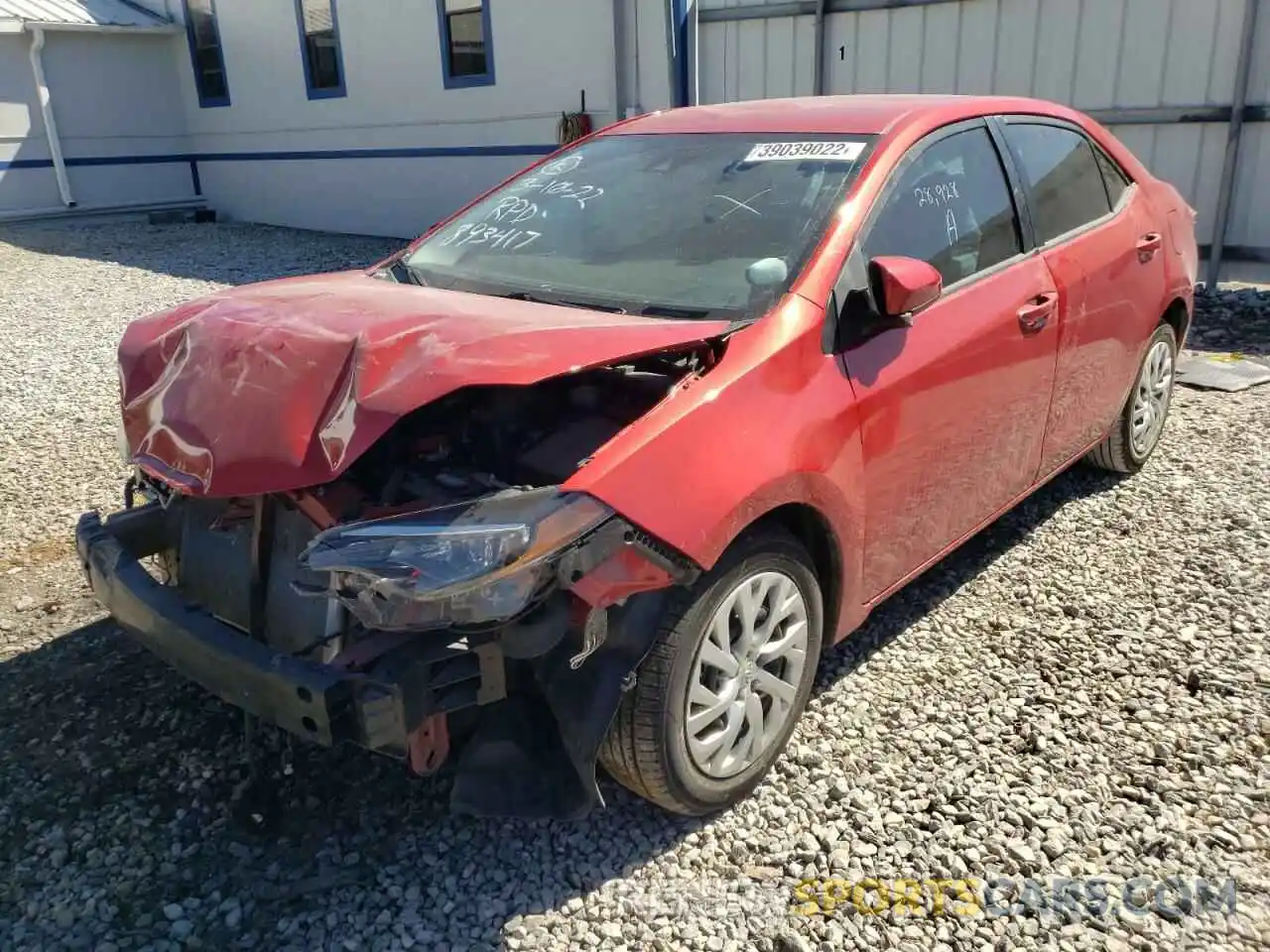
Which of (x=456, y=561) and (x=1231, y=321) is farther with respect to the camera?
(x=1231, y=321)

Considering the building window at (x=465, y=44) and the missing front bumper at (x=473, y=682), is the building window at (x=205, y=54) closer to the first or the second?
the building window at (x=465, y=44)

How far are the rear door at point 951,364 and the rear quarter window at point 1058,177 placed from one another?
0.19 meters

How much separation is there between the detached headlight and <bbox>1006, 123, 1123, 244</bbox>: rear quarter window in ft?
8.24

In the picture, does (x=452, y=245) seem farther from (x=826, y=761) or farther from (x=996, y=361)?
(x=826, y=761)

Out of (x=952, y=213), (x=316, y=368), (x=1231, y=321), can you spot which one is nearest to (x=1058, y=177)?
(x=952, y=213)

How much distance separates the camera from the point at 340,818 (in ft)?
9.53

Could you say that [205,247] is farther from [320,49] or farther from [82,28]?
[82,28]

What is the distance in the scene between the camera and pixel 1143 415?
16.4 feet

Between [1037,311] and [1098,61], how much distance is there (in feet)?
21.2

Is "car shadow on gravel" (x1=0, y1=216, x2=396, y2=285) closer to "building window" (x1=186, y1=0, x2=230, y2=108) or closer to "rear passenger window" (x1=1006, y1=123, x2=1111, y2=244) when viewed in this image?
"building window" (x1=186, y1=0, x2=230, y2=108)

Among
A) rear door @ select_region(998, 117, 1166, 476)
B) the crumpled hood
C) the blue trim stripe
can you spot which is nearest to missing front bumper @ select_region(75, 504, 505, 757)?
the crumpled hood

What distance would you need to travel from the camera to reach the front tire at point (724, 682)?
8.46 feet

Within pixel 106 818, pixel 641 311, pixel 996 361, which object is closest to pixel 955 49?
pixel 996 361

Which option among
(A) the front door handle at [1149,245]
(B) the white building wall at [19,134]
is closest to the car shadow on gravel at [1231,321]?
(A) the front door handle at [1149,245]
